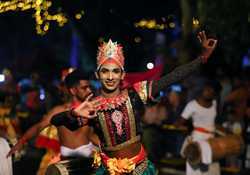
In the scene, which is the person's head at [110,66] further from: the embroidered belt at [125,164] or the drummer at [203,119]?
the drummer at [203,119]

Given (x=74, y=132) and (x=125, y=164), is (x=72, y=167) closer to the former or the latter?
(x=74, y=132)

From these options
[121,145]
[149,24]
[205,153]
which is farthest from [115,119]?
[205,153]

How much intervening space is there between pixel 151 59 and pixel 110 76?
4295mm

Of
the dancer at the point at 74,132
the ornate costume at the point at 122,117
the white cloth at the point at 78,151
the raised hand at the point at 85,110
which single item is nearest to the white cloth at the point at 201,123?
the dancer at the point at 74,132

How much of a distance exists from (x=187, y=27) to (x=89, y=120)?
8389mm

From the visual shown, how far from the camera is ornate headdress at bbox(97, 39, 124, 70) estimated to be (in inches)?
258

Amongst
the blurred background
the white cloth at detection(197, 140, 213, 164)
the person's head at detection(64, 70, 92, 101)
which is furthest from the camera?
the white cloth at detection(197, 140, 213, 164)

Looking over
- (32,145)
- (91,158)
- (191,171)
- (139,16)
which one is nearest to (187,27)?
(32,145)

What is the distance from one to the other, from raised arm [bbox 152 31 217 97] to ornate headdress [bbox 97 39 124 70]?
0.39 metres

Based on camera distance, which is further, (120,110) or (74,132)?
(74,132)

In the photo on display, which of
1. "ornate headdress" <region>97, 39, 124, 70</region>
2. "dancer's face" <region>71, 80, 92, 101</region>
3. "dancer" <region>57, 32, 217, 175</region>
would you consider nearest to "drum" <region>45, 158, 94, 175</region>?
"dancer" <region>57, 32, 217, 175</region>

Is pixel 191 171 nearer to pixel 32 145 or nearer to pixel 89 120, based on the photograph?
pixel 89 120

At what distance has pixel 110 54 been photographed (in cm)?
657

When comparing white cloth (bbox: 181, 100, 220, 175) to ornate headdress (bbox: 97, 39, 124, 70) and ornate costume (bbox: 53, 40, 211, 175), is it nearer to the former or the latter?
ornate costume (bbox: 53, 40, 211, 175)
